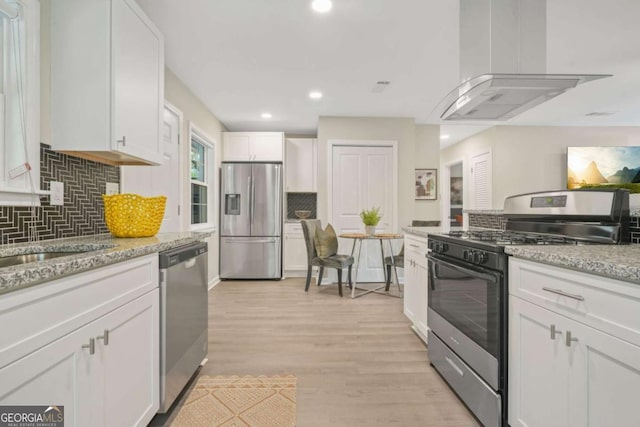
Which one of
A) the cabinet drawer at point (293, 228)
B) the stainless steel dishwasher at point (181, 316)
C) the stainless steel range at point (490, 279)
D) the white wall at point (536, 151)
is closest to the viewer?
the stainless steel range at point (490, 279)

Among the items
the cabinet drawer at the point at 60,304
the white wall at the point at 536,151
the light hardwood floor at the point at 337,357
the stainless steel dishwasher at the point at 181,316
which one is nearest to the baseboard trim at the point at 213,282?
the light hardwood floor at the point at 337,357

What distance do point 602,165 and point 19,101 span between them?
7299 mm

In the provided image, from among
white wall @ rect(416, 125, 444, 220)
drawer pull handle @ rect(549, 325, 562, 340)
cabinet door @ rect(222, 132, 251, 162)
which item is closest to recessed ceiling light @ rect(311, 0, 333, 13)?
drawer pull handle @ rect(549, 325, 562, 340)

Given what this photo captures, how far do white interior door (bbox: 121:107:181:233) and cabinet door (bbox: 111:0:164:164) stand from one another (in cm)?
71

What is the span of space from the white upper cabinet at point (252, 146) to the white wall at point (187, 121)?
0.38 metres

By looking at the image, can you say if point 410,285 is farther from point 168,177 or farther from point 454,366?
point 168,177

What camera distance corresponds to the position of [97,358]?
1076 millimetres

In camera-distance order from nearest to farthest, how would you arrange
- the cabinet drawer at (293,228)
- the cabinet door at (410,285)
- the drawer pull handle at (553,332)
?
1. the drawer pull handle at (553,332)
2. the cabinet door at (410,285)
3. the cabinet drawer at (293,228)

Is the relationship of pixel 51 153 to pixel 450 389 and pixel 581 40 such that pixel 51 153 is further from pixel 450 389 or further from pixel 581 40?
pixel 581 40

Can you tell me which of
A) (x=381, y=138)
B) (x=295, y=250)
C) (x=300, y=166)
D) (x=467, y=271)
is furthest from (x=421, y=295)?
(x=300, y=166)

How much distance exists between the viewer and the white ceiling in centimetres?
226

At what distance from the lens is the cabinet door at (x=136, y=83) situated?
1.67 m

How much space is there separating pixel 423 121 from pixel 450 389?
13.5ft

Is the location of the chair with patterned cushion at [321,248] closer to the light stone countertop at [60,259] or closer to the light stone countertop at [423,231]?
the light stone countertop at [423,231]
